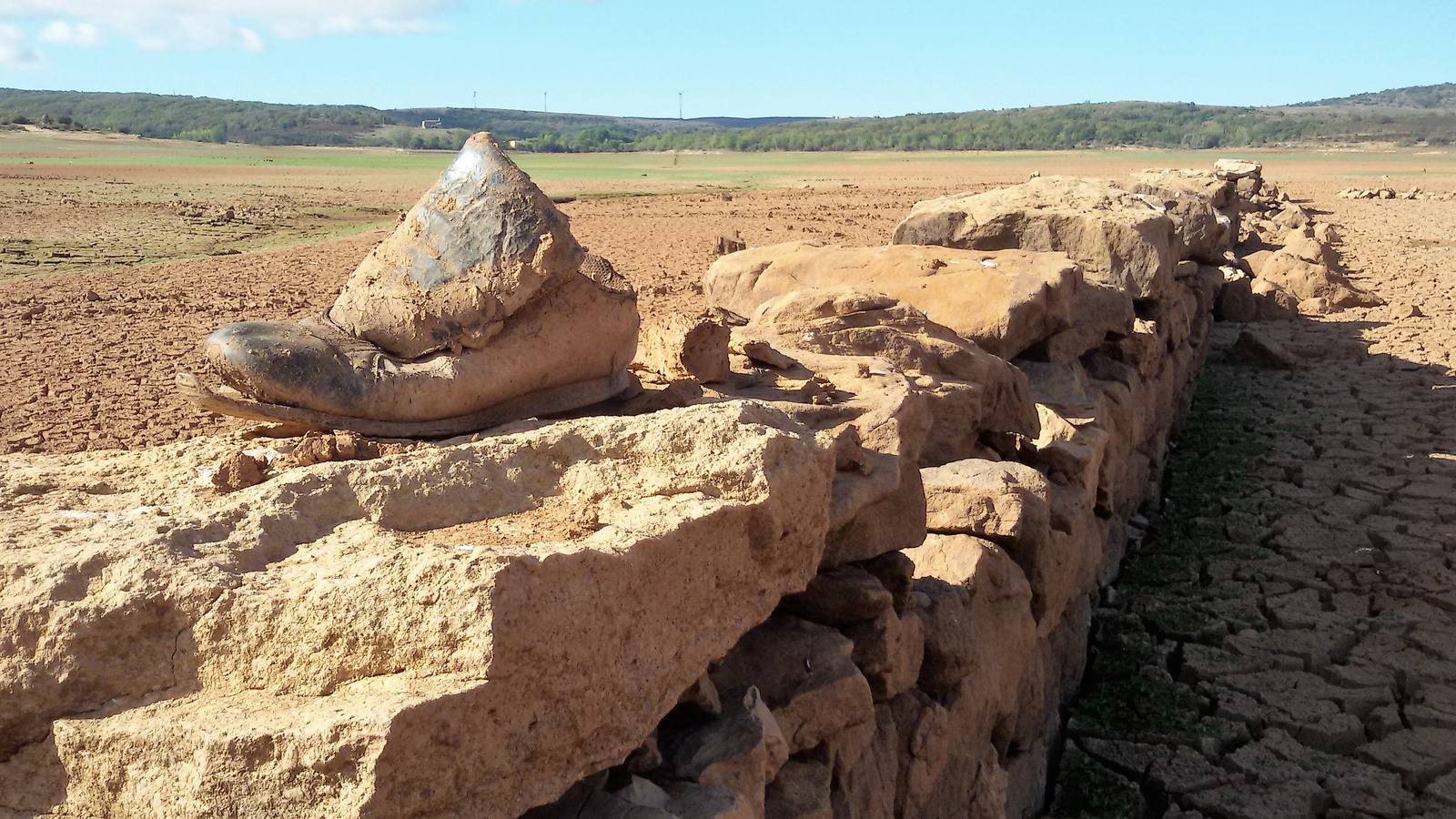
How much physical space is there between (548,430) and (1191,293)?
8.23 m

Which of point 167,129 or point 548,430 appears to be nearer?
point 548,430

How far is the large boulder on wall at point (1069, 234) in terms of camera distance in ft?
24.6

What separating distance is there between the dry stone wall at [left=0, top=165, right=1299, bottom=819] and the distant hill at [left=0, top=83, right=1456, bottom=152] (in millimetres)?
61793

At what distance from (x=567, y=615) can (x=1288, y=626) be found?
4.57 meters

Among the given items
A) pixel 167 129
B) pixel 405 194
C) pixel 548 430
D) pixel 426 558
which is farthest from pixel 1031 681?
pixel 167 129

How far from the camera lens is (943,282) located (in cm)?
612

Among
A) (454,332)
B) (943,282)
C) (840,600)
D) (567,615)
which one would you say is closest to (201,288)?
(943,282)

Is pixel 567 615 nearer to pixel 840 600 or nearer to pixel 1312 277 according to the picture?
pixel 840 600

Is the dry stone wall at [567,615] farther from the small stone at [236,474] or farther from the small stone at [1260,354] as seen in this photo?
the small stone at [1260,354]

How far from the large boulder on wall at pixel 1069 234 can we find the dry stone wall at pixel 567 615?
3.11 m

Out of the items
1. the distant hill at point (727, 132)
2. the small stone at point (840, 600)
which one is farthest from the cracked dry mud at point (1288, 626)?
the distant hill at point (727, 132)

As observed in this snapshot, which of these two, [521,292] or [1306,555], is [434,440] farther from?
[1306,555]

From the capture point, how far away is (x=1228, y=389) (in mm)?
10219

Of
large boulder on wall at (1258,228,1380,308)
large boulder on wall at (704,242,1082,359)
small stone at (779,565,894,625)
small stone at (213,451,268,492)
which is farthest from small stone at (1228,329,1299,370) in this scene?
small stone at (213,451,268,492)
